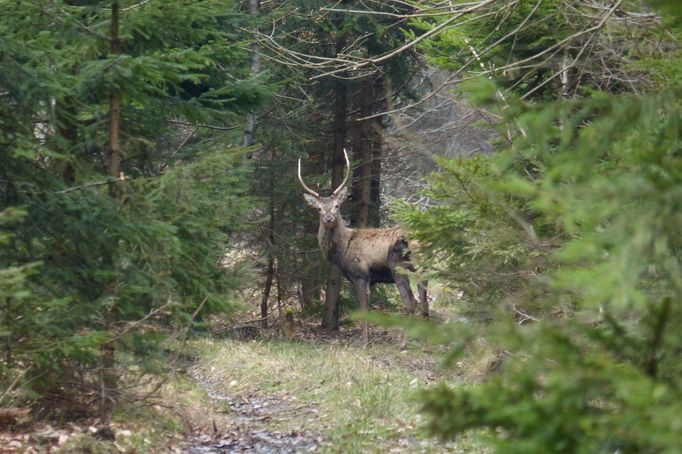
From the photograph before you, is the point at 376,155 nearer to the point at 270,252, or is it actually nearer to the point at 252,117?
the point at 270,252

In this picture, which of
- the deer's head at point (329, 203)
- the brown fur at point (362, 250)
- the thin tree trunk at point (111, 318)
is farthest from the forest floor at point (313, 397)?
the deer's head at point (329, 203)

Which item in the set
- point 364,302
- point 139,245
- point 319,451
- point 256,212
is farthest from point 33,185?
point 256,212

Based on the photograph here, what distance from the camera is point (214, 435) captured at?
1015cm

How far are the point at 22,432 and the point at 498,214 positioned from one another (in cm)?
427

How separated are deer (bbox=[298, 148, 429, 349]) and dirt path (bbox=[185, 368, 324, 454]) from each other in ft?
19.7

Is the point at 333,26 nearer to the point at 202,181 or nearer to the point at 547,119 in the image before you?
the point at 202,181

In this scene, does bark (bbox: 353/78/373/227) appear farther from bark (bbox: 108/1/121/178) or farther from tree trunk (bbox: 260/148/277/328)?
bark (bbox: 108/1/121/178)

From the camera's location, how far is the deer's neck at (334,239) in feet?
63.1

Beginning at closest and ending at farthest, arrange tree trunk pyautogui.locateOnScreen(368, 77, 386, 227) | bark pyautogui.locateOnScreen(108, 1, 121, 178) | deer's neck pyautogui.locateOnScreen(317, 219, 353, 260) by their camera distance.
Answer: bark pyautogui.locateOnScreen(108, 1, 121, 178) → deer's neck pyautogui.locateOnScreen(317, 219, 353, 260) → tree trunk pyautogui.locateOnScreen(368, 77, 386, 227)

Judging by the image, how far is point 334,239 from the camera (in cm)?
1928

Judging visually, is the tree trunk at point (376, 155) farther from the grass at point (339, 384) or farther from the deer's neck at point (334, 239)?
the grass at point (339, 384)

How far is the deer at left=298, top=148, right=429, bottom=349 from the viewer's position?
1866cm

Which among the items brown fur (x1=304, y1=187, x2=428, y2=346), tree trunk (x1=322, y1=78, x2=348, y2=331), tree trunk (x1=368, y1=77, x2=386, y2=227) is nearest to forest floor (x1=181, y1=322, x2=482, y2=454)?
brown fur (x1=304, y1=187, x2=428, y2=346)

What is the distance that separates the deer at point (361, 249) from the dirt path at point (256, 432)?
19.7 feet
